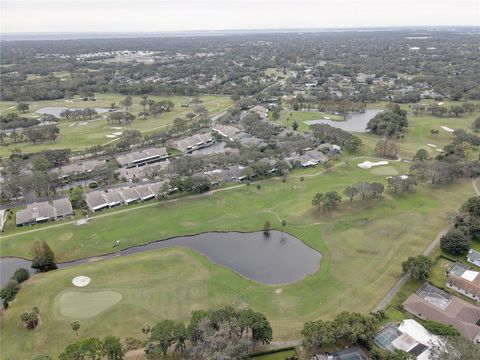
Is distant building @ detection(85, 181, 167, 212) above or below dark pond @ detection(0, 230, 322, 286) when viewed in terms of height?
above

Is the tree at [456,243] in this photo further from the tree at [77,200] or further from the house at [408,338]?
the tree at [77,200]

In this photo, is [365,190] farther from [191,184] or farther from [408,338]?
[191,184]

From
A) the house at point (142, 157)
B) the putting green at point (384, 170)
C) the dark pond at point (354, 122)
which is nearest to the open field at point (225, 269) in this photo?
the putting green at point (384, 170)

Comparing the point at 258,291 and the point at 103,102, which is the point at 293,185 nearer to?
the point at 258,291

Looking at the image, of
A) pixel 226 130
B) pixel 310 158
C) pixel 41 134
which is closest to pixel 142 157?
pixel 226 130

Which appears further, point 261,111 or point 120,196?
point 261,111

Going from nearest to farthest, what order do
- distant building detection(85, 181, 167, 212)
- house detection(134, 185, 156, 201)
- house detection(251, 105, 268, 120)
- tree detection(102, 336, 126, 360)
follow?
tree detection(102, 336, 126, 360)
distant building detection(85, 181, 167, 212)
house detection(134, 185, 156, 201)
house detection(251, 105, 268, 120)

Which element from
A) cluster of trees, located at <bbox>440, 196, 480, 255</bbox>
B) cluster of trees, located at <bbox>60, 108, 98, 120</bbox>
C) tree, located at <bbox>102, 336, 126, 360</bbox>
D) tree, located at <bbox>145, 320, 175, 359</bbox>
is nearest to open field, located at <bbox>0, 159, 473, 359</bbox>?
cluster of trees, located at <bbox>440, 196, 480, 255</bbox>

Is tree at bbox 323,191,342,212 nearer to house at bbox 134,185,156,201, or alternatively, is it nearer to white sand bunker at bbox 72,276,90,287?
house at bbox 134,185,156,201
